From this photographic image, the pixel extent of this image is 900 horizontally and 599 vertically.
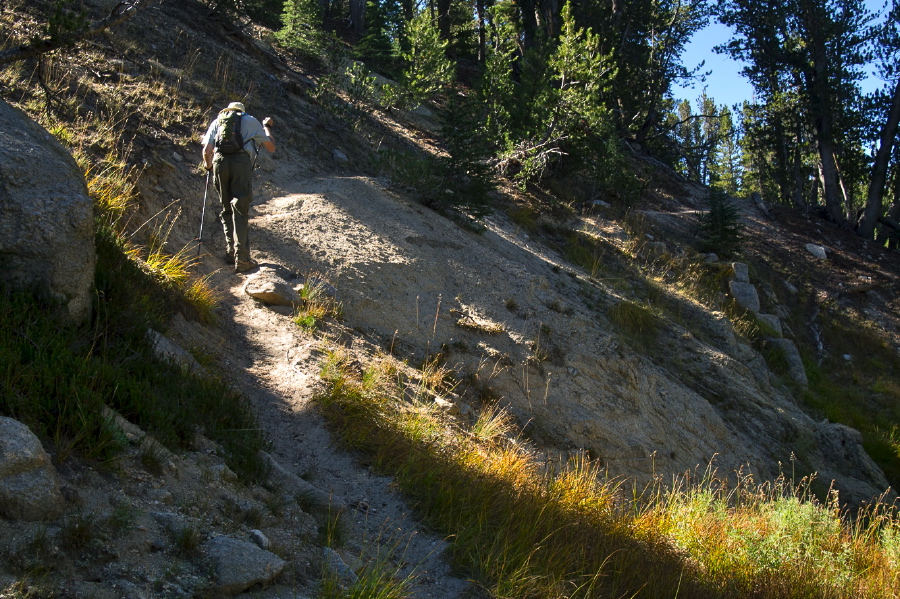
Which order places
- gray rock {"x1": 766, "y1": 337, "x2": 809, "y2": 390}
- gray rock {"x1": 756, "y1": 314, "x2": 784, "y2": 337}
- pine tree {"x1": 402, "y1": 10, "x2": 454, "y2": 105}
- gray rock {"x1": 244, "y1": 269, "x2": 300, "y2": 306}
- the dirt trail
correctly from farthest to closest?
pine tree {"x1": 402, "y1": 10, "x2": 454, "y2": 105}
gray rock {"x1": 756, "y1": 314, "x2": 784, "y2": 337}
gray rock {"x1": 766, "y1": 337, "x2": 809, "y2": 390}
gray rock {"x1": 244, "y1": 269, "x2": 300, "y2": 306}
the dirt trail

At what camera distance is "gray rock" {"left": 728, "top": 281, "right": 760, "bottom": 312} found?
15102 mm

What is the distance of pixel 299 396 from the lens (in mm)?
5680

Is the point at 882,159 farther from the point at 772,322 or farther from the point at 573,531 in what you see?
the point at 573,531

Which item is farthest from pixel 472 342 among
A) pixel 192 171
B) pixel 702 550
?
pixel 192 171

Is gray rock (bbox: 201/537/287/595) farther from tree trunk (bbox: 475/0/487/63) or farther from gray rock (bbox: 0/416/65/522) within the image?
tree trunk (bbox: 475/0/487/63)

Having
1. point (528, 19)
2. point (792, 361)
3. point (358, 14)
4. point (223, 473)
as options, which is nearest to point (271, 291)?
point (223, 473)

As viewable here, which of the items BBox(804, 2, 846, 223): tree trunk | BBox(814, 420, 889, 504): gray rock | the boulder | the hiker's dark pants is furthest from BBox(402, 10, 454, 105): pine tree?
BBox(804, 2, 846, 223): tree trunk

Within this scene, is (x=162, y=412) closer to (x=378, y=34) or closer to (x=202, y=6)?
(x=202, y=6)

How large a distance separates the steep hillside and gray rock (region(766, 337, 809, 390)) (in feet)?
0.17

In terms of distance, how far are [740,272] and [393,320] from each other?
35.3 ft

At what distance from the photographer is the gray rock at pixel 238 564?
121 inches

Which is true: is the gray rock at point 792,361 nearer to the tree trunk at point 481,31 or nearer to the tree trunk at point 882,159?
the tree trunk at point 882,159

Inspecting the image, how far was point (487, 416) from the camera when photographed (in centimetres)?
648

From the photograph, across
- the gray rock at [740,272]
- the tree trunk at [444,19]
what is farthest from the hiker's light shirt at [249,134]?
the tree trunk at [444,19]
